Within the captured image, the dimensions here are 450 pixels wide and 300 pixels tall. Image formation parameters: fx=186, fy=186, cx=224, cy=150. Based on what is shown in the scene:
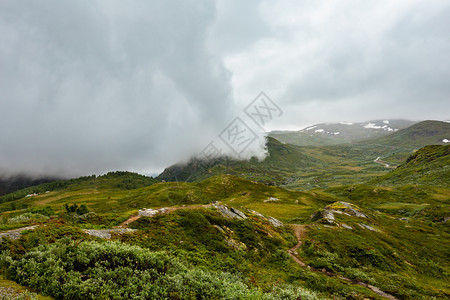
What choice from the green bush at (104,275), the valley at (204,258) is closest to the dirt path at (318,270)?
the valley at (204,258)

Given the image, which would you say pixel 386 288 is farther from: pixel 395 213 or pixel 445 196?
pixel 445 196

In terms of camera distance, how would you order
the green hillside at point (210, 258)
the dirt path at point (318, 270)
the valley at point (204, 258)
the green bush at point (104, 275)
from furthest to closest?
the dirt path at point (318, 270)
the green hillside at point (210, 258)
the valley at point (204, 258)
the green bush at point (104, 275)

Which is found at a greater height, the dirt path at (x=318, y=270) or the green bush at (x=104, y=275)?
the green bush at (x=104, y=275)

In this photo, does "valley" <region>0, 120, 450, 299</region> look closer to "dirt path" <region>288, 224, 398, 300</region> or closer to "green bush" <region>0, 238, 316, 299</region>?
"green bush" <region>0, 238, 316, 299</region>

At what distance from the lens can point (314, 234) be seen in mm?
41656

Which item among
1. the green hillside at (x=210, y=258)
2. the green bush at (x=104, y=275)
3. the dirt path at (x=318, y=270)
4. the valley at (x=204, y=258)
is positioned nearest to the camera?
the green bush at (x=104, y=275)

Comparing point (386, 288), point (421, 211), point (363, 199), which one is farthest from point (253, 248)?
point (363, 199)

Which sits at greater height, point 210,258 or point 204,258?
point 204,258

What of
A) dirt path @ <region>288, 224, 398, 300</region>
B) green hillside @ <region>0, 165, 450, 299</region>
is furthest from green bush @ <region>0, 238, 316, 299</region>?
dirt path @ <region>288, 224, 398, 300</region>

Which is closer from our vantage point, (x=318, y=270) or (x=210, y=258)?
(x=210, y=258)

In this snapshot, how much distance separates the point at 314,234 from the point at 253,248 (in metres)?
20.5

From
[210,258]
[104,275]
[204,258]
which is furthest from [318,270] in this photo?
[104,275]

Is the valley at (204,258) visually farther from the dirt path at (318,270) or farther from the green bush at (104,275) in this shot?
the dirt path at (318,270)

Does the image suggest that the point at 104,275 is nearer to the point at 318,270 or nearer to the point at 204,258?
the point at 204,258
